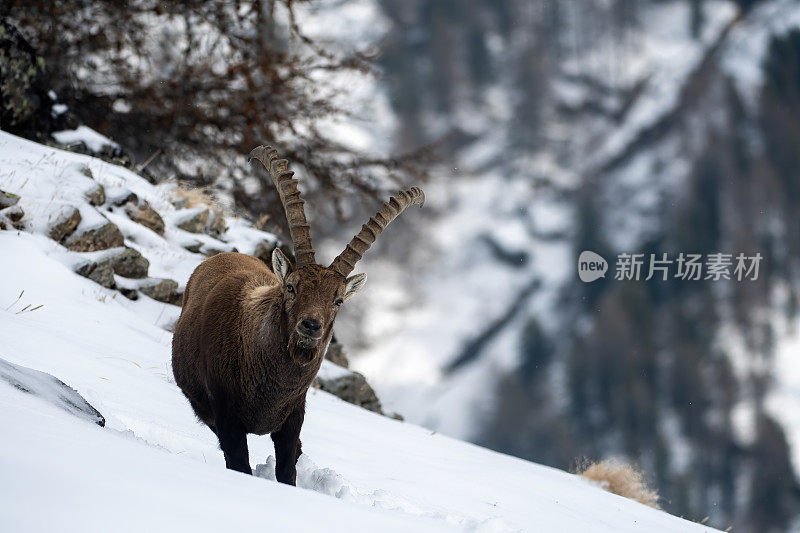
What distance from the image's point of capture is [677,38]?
206ft

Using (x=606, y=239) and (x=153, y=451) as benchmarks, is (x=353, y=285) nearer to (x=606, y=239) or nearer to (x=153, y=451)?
(x=153, y=451)

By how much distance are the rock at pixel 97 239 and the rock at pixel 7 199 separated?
584mm

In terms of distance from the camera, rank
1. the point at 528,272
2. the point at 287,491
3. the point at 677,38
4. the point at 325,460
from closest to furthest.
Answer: the point at 287,491 < the point at 325,460 < the point at 528,272 < the point at 677,38

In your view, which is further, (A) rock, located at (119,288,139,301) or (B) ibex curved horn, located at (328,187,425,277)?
(A) rock, located at (119,288,139,301)

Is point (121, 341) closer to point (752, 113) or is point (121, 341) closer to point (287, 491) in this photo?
point (287, 491)

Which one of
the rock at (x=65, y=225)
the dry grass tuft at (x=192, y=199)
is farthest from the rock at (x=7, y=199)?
the dry grass tuft at (x=192, y=199)

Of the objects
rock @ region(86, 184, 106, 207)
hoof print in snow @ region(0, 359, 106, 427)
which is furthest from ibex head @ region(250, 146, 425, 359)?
rock @ region(86, 184, 106, 207)

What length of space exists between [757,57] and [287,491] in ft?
210

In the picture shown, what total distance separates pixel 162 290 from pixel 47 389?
439 centimetres

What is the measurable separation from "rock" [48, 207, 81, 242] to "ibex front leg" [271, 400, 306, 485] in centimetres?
384

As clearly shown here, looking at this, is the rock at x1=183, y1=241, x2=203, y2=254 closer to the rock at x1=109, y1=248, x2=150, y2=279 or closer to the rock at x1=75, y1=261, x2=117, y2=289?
the rock at x1=109, y1=248, x2=150, y2=279

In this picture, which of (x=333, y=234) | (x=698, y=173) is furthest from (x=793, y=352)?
(x=333, y=234)

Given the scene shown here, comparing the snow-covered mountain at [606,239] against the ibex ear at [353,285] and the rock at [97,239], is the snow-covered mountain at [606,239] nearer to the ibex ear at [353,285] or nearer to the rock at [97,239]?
the rock at [97,239]

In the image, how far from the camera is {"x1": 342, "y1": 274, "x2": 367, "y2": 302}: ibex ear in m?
4.05
